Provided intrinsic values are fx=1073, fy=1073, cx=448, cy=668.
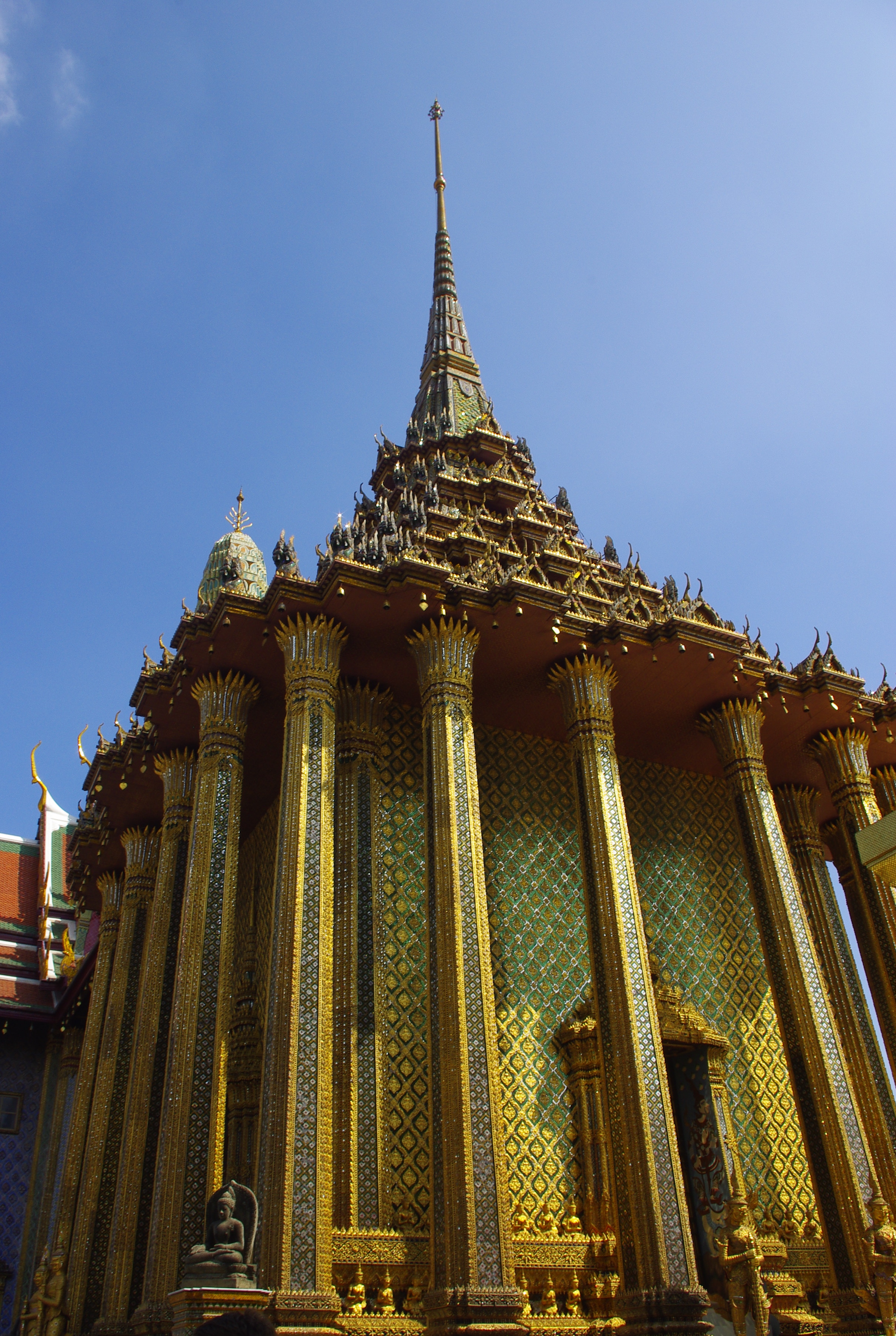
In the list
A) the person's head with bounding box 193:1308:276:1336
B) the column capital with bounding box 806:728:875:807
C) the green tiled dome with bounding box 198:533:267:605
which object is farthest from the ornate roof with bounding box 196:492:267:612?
the person's head with bounding box 193:1308:276:1336

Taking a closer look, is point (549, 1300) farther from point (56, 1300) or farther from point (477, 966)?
point (56, 1300)

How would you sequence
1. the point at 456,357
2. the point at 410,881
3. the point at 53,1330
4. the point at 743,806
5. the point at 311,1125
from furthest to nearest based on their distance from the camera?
the point at 456,357 < the point at 743,806 < the point at 410,881 < the point at 53,1330 < the point at 311,1125

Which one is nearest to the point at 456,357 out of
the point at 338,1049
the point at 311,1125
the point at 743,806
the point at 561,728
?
the point at 561,728

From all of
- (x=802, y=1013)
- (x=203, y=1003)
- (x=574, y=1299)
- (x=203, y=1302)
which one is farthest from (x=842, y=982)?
(x=203, y=1302)

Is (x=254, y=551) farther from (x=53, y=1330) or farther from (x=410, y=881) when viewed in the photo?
(x=53, y=1330)

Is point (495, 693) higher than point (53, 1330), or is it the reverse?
point (495, 693)

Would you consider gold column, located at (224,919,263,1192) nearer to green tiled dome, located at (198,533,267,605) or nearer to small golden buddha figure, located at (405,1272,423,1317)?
small golden buddha figure, located at (405,1272,423,1317)

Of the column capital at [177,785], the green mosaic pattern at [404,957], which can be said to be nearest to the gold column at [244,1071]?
the green mosaic pattern at [404,957]

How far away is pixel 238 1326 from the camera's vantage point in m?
2.34

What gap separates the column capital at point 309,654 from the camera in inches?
467

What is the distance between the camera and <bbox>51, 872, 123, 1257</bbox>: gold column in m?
14.4

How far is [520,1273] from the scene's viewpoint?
10148 millimetres

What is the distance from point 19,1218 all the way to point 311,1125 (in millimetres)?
12414

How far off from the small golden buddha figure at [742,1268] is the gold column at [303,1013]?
3.69 metres
